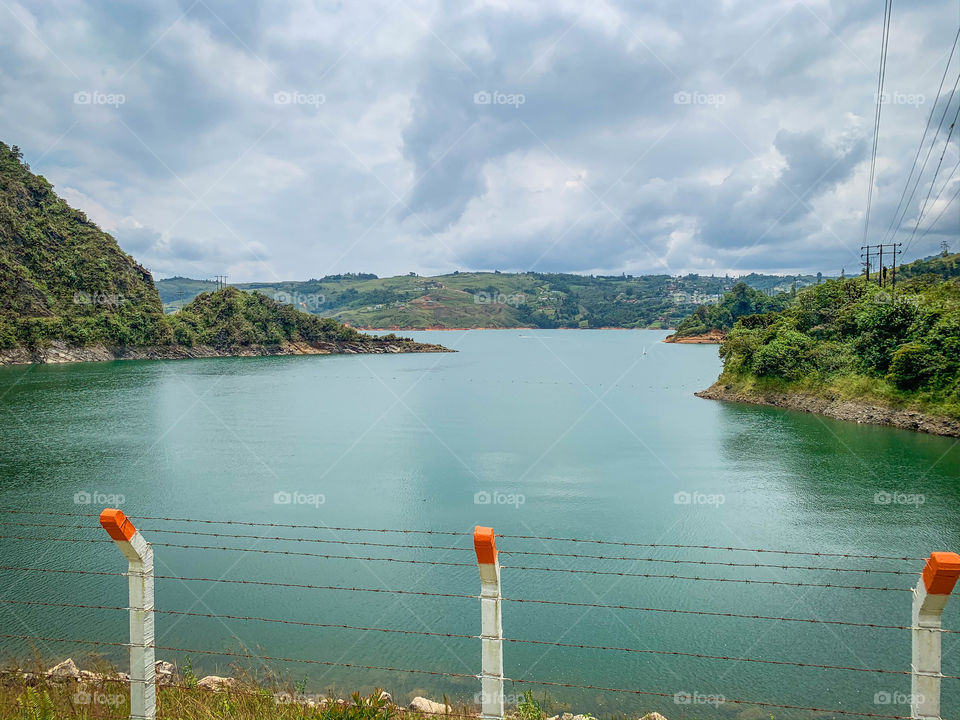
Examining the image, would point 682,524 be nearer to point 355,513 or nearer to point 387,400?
point 355,513

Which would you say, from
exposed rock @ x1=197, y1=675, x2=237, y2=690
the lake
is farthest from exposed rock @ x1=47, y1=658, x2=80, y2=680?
the lake

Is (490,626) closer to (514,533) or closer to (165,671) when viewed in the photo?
(165,671)

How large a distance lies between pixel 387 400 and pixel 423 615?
138 feet

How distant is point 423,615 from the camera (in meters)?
13.1

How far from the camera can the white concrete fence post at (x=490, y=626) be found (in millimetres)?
4145

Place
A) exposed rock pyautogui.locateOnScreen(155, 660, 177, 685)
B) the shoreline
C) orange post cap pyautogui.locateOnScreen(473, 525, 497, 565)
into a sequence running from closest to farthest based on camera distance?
orange post cap pyautogui.locateOnScreen(473, 525, 497, 565) → exposed rock pyautogui.locateOnScreen(155, 660, 177, 685) → the shoreline

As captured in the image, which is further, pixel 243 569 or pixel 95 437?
pixel 95 437

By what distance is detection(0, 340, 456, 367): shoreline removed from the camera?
81688mm

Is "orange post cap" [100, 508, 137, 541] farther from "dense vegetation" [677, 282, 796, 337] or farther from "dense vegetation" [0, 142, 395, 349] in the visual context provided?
"dense vegetation" [677, 282, 796, 337]

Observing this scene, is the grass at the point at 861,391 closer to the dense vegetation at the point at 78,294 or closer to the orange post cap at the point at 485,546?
the orange post cap at the point at 485,546

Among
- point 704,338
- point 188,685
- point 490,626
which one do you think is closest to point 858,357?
point 490,626

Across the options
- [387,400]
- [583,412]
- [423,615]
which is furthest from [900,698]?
[387,400]

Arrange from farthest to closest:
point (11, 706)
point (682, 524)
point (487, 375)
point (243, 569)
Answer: point (487, 375) < point (682, 524) < point (243, 569) < point (11, 706)

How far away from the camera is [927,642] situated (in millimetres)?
3881
